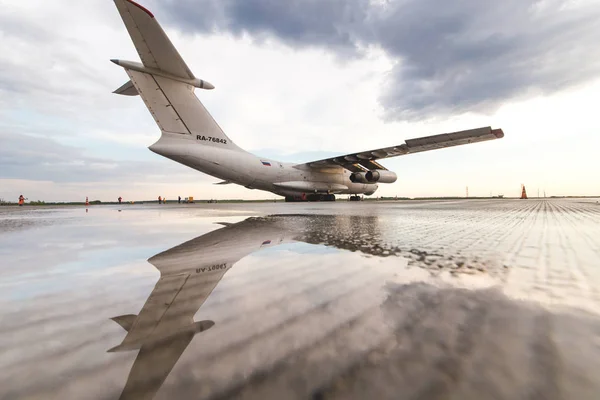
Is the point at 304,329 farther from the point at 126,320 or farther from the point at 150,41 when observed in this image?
the point at 150,41

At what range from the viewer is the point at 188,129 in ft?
38.0

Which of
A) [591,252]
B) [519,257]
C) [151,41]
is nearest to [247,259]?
[519,257]

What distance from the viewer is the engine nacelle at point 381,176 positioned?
20312mm

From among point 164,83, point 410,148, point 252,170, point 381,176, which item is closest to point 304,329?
point 164,83

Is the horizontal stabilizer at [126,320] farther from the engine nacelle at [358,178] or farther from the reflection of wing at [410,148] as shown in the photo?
the engine nacelle at [358,178]

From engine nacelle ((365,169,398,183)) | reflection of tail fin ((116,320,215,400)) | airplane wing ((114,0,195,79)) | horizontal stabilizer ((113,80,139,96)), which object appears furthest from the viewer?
engine nacelle ((365,169,398,183))

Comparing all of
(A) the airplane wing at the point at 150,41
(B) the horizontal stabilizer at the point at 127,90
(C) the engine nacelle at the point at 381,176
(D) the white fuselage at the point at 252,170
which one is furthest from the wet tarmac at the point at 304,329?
(C) the engine nacelle at the point at 381,176

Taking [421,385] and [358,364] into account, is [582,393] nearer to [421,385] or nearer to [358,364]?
[421,385]

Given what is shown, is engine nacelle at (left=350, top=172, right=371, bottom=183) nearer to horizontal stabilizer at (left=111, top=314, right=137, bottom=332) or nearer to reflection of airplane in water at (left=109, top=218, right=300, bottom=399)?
reflection of airplane in water at (left=109, top=218, right=300, bottom=399)

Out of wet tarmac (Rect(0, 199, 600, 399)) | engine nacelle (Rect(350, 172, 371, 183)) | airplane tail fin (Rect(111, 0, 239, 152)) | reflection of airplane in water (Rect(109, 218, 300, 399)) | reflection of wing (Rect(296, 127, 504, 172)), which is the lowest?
wet tarmac (Rect(0, 199, 600, 399))

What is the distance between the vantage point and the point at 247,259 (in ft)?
7.60

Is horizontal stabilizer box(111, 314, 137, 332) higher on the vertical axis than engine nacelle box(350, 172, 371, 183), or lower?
lower

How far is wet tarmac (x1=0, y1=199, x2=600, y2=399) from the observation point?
0.74 meters

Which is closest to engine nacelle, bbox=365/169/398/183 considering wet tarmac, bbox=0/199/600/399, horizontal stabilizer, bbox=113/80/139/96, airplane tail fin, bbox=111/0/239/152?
airplane tail fin, bbox=111/0/239/152
